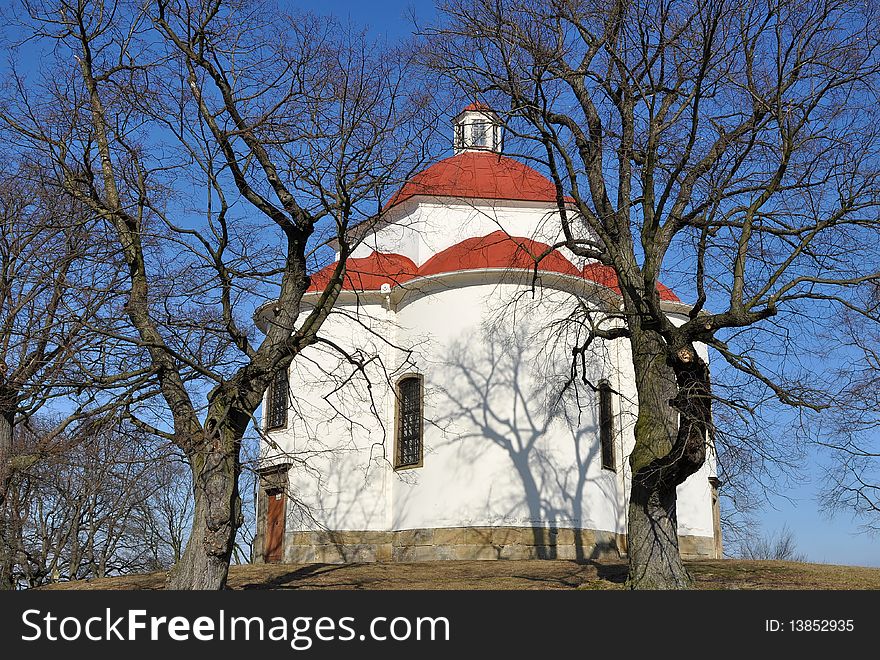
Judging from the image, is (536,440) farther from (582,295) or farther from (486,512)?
(582,295)

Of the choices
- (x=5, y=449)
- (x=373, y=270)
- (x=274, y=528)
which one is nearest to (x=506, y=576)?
(x=274, y=528)

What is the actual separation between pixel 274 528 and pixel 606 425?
8324 millimetres

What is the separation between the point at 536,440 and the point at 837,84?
10.2 metres

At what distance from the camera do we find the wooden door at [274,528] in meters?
21.9

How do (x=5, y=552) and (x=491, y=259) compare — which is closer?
(x=5, y=552)

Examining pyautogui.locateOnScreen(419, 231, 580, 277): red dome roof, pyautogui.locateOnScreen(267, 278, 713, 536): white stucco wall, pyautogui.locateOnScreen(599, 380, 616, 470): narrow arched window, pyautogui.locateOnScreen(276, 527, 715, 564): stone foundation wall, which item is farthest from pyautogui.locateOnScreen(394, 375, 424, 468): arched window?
pyautogui.locateOnScreen(599, 380, 616, 470): narrow arched window

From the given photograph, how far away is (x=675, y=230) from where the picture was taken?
1386cm

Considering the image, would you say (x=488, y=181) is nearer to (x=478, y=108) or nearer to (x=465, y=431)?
(x=465, y=431)

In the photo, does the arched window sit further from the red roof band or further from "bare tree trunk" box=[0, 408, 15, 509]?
"bare tree trunk" box=[0, 408, 15, 509]

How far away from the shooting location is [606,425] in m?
21.9

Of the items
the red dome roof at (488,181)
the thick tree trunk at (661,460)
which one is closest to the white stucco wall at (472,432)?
the red dome roof at (488,181)

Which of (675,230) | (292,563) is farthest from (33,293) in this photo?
(675,230)

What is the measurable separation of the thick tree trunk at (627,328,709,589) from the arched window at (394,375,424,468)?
8.64 m
